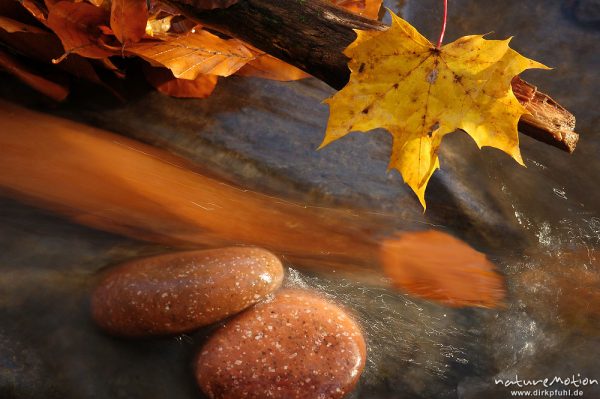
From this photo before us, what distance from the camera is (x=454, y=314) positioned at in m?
1.74

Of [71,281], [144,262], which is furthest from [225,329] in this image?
[71,281]

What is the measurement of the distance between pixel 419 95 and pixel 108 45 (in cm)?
106

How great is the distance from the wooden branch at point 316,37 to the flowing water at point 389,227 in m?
0.39

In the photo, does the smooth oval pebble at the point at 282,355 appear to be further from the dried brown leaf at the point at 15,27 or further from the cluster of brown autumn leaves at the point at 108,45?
the dried brown leaf at the point at 15,27

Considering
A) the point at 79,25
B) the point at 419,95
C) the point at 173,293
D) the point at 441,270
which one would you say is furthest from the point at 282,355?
the point at 79,25

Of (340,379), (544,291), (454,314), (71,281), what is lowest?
(71,281)

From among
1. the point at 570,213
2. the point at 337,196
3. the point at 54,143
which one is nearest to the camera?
the point at 54,143

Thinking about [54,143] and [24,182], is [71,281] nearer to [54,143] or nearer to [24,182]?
[24,182]

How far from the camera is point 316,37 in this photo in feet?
6.08

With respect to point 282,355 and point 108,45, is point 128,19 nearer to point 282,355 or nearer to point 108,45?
point 108,45

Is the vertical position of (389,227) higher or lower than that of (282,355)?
higher

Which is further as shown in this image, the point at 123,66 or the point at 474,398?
the point at 123,66

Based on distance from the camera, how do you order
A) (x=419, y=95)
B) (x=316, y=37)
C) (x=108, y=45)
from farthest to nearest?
(x=108, y=45)
(x=316, y=37)
(x=419, y=95)

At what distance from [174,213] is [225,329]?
16.9 inches
